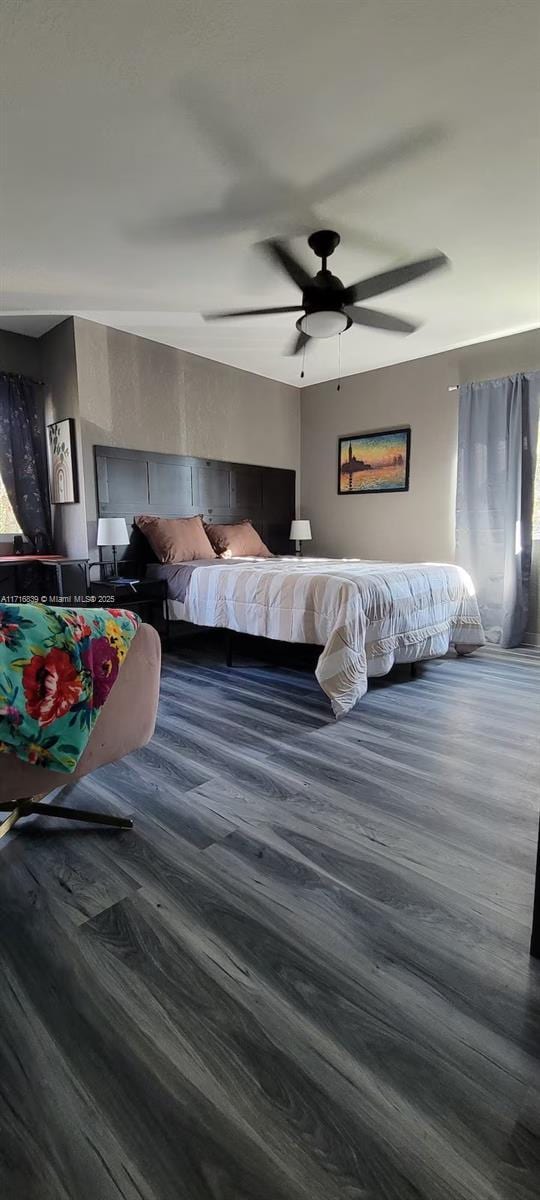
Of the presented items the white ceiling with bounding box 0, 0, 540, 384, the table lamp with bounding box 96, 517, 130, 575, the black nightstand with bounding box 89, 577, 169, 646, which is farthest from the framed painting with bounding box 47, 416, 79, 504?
the white ceiling with bounding box 0, 0, 540, 384

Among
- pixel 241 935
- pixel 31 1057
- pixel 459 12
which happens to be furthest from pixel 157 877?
pixel 459 12

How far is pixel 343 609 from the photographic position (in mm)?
2805

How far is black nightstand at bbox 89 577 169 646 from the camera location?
3.91 meters

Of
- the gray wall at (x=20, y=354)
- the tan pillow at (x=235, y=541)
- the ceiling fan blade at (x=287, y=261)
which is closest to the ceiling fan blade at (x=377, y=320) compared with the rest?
the ceiling fan blade at (x=287, y=261)

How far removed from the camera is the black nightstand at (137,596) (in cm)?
391

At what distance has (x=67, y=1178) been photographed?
2.68 ft

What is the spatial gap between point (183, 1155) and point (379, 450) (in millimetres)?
5227

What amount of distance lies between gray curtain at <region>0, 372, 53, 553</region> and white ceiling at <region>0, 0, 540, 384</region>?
0.87m

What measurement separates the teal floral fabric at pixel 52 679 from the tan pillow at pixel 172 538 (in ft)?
9.05

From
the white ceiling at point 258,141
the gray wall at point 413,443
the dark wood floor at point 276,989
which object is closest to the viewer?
the dark wood floor at point 276,989

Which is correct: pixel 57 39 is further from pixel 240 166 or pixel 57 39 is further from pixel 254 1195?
pixel 254 1195

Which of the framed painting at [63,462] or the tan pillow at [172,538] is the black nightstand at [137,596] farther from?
the framed painting at [63,462]

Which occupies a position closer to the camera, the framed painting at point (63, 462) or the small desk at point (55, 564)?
the small desk at point (55, 564)

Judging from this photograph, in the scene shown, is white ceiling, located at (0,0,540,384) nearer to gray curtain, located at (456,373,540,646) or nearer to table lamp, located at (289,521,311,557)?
gray curtain, located at (456,373,540,646)
